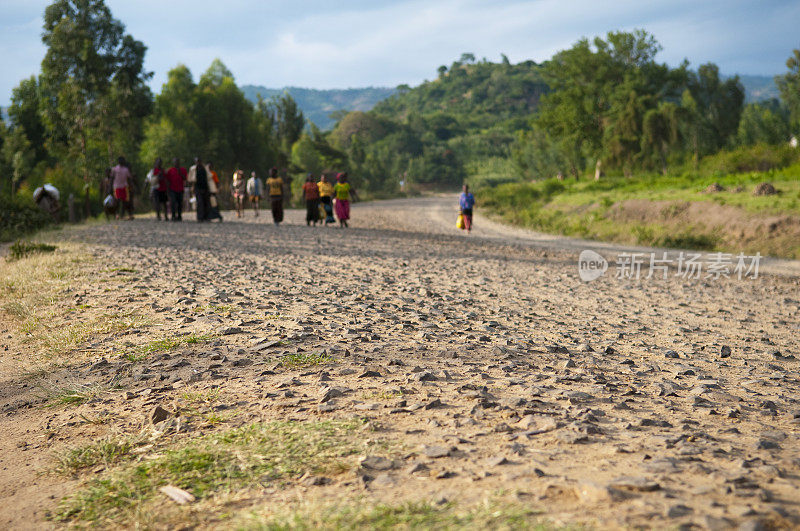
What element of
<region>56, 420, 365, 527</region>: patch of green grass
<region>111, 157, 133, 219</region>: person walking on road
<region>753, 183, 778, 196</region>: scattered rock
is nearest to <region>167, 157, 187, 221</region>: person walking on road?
<region>111, 157, 133, 219</region>: person walking on road

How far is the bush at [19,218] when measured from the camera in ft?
65.7

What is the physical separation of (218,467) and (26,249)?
12675 millimetres

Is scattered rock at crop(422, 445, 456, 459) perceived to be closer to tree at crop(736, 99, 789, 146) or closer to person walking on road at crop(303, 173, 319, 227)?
person walking on road at crop(303, 173, 319, 227)

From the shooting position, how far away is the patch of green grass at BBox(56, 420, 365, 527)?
3.16 meters

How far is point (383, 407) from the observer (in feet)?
14.2

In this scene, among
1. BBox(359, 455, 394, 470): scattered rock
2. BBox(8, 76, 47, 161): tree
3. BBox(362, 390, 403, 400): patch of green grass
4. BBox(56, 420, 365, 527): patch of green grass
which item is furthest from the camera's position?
BBox(8, 76, 47, 161): tree

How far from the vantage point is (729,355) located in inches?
275

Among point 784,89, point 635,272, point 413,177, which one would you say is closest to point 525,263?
point 635,272

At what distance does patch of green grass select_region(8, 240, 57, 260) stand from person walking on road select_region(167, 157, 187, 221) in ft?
25.3

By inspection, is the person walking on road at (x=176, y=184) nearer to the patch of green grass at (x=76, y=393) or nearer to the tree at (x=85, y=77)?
the patch of green grass at (x=76, y=393)

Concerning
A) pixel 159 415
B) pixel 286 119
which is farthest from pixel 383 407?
pixel 286 119

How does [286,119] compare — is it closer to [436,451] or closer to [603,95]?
[603,95]

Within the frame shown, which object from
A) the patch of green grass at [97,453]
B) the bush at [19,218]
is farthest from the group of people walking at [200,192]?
the patch of green grass at [97,453]

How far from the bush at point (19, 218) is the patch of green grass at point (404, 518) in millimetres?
20313
